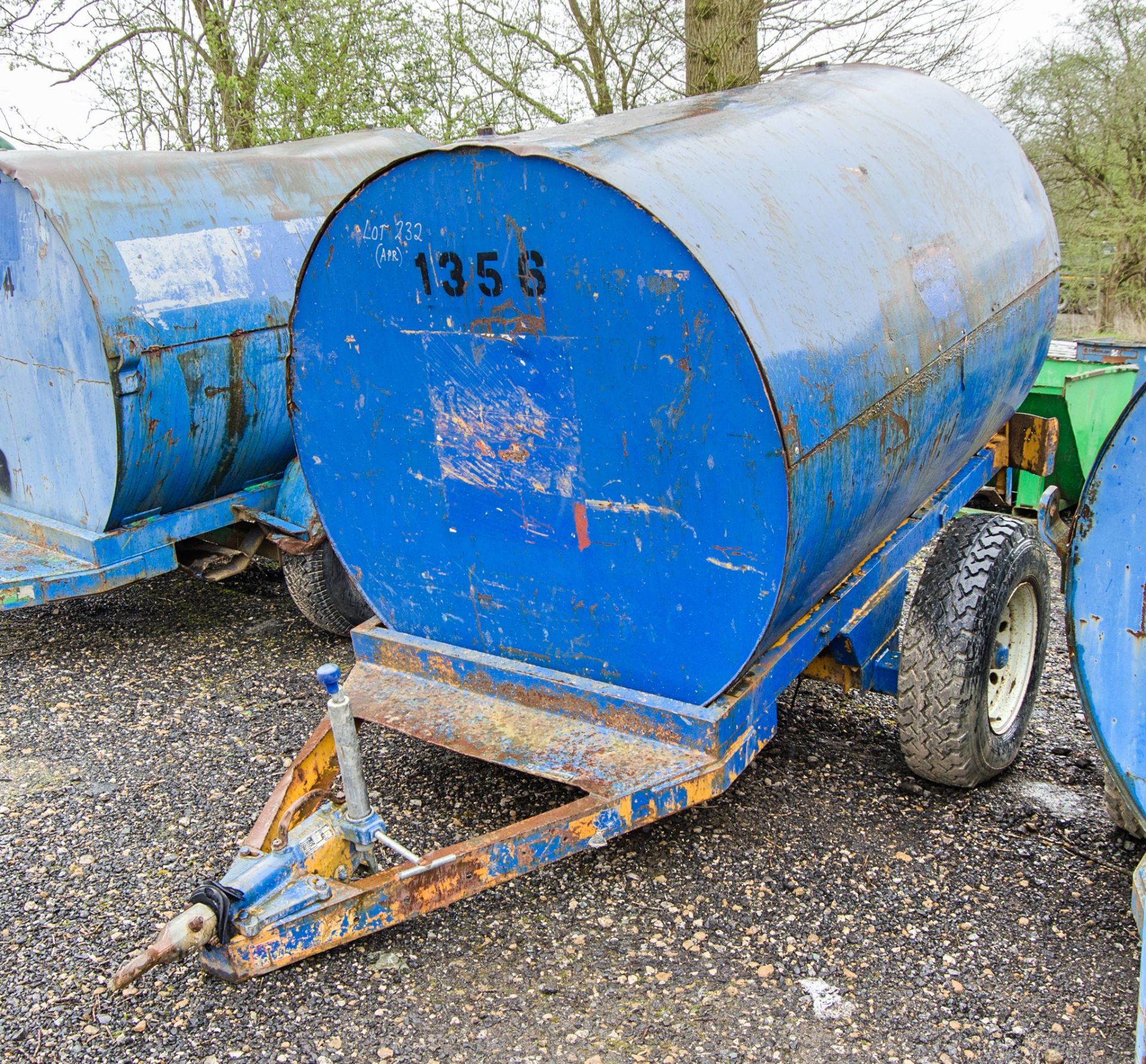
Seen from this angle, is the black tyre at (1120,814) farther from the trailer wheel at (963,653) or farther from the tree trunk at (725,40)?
the tree trunk at (725,40)

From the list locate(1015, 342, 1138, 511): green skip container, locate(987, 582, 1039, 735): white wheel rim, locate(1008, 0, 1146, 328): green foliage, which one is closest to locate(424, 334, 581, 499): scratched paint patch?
locate(987, 582, 1039, 735): white wheel rim

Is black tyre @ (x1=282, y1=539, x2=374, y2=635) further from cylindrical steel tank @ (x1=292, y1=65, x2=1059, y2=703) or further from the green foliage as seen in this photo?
the green foliage

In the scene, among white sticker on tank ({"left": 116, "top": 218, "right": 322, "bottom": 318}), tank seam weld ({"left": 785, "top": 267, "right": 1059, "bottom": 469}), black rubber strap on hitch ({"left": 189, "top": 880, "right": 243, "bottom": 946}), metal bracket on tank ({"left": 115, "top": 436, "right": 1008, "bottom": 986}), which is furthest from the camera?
white sticker on tank ({"left": 116, "top": 218, "right": 322, "bottom": 318})

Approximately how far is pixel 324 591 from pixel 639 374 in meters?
3.02

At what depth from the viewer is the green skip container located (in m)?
6.73

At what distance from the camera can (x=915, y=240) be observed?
3754 millimetres

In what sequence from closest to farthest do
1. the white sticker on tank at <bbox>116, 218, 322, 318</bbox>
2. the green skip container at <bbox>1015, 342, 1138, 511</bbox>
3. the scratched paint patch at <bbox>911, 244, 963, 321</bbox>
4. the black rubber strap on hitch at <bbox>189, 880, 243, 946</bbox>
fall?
the black rubber strap on hitch at <bbox>189, 880, 243, 946</bbox> < the scratched paint patch at <bbox>911, 244, 963, 321</bbox> < the white sticker on tank at <bbox>116, 218, 322, 318</bbox> < the green skip container at <bbox>1015, 342, 1138, 511</bbox>

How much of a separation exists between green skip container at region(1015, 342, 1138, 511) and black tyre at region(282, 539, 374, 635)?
4.16m

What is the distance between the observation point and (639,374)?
121 inches

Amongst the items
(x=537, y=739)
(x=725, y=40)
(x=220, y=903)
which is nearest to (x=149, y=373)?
(x=537, y=739)

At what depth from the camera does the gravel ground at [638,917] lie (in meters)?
2.98

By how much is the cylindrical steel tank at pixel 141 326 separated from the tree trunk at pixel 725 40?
13.3 ft

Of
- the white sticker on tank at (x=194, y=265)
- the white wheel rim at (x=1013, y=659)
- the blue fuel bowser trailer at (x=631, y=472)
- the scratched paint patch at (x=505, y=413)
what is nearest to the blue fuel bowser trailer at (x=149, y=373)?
the white sticker on tank at (x=194, y=265)

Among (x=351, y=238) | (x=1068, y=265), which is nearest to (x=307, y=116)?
(x=351, y=238)
